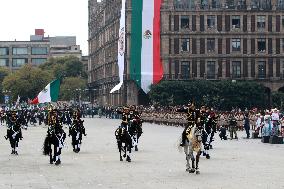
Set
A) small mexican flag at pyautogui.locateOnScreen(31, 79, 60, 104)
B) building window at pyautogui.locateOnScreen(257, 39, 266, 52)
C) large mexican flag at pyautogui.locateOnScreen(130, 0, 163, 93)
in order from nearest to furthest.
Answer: large mexican flag at pyautogui.locateOnScreen(130, 0, 163, 93) → small mexican flag at pyautogui.locateOnScreen(31, 79, 60, 104) → building window at pyautogui.locateOnScreen(257, 39, 266, 52)

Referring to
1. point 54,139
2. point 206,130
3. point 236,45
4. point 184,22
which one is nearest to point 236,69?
point 236,45

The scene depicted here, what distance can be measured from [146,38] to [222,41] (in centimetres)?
6003

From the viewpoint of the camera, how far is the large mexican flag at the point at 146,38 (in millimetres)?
49125

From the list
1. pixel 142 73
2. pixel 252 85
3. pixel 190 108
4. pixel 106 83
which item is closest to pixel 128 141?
pixel 190 108

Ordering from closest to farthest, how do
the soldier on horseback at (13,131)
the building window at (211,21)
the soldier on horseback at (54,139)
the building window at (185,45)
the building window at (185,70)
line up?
the soldier on horseback at (54,139)
the soldier on horseback at (13,131)
the building window at (211,21)
the building window at (185,45)
the building window at (185,70)

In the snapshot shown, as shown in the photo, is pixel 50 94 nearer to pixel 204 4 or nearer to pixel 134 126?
pixel 134 126

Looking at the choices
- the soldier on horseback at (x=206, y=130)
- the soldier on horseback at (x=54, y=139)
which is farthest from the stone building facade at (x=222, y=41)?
the soldier on horseback at (x=54, y=139)

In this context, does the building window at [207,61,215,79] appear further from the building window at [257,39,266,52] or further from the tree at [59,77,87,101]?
the tree at [59,77,87,101]

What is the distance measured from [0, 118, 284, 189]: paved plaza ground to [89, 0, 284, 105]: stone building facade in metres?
76.3

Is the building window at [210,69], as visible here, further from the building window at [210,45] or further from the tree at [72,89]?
the tree at [72,89]

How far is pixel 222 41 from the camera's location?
4254 inches

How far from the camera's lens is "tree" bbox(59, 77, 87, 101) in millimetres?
154500

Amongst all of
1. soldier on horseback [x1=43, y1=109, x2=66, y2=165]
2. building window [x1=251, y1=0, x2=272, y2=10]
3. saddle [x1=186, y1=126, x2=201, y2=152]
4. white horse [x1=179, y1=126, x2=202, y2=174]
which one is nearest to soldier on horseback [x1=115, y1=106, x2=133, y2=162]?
soldier on horseback [x1=43, y1=109, x2=66, y2=165]

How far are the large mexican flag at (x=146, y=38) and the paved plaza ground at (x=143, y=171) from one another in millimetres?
18601
